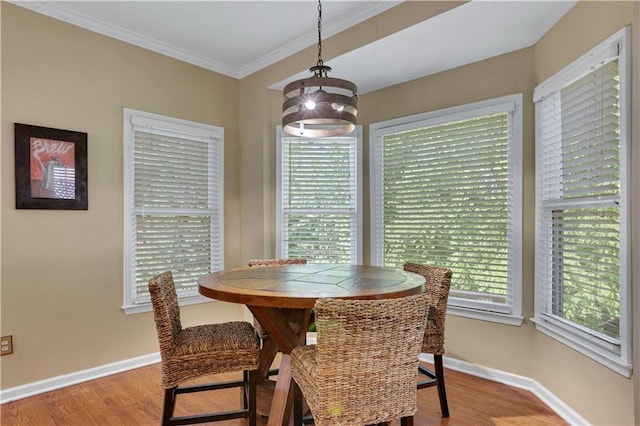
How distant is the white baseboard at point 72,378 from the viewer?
2.59m

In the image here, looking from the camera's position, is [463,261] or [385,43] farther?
[463,261]

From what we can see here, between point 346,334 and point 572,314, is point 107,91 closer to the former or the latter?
point 346,334

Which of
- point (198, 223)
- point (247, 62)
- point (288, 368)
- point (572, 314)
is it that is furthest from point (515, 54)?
point (198, 223)

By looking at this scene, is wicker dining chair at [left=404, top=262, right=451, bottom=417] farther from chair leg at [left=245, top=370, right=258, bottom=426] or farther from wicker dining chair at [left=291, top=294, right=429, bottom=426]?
chair leg at [left=245, top=370, right=258, bottom=426]

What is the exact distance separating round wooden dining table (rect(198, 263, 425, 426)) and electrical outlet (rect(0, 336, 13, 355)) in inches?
61.9

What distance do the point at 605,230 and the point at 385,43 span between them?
1.86 m

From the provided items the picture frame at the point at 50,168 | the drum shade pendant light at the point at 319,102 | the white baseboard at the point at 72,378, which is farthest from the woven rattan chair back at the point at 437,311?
the picture frame at the point at 50,168

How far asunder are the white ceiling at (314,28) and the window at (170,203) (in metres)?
0.70

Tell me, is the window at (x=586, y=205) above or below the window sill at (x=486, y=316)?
above

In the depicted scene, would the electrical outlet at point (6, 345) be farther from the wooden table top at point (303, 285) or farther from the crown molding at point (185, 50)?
the crown molding at point (185, 50)

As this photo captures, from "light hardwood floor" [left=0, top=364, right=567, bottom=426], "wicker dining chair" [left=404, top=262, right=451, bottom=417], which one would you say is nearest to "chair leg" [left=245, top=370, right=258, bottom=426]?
"light hardwood floor" [left=0, top=364, right=567, bottom=426]

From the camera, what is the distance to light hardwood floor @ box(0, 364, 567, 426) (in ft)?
7.57

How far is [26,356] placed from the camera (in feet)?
8.71

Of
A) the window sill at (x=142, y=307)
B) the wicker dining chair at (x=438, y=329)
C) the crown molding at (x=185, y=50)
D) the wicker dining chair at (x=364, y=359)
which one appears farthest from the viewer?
the window sill at (x=142, y=307)
